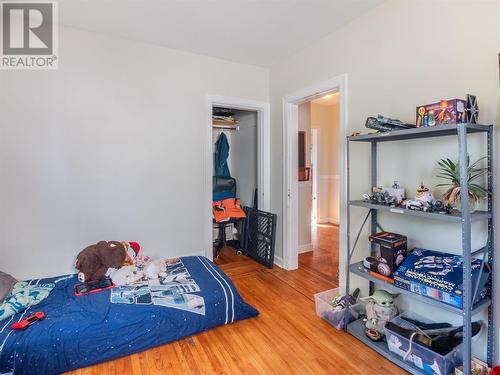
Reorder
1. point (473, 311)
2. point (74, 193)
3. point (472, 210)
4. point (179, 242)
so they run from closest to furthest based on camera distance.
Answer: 1. point (473, 311)
2. point (472, 210)
3. point (74, 193)
4. point (179, 242)

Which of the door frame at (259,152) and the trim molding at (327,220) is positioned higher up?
the door frame at (259,152)

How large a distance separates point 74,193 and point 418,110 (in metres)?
2.96

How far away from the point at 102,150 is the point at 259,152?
6.15 feet

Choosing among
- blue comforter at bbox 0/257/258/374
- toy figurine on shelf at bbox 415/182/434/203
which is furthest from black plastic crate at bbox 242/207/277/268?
toy figurine on shelf at bbox 415/182/434/203

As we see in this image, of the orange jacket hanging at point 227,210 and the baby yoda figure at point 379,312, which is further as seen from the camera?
the orange jacket hanging at point 227,210

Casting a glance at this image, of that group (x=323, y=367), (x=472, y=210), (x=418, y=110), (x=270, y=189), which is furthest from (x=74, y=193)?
(x=472, y=210)

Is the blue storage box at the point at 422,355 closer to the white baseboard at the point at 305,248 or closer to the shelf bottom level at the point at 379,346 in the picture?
the shelf bottom level at the point at 379,346

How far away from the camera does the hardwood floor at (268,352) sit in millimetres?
1721

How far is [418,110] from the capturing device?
1.66 meters

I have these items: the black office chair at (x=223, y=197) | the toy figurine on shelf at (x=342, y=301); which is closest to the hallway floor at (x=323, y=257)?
the toy figurine on shelf at (x=342, y=301)

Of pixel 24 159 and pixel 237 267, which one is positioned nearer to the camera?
pixel 24 159

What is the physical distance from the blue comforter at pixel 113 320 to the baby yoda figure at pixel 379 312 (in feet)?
3.09

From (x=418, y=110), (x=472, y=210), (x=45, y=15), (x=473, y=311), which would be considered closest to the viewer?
(x=473, y=311)

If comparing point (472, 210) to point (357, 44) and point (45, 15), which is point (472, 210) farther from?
point (45, 15)
